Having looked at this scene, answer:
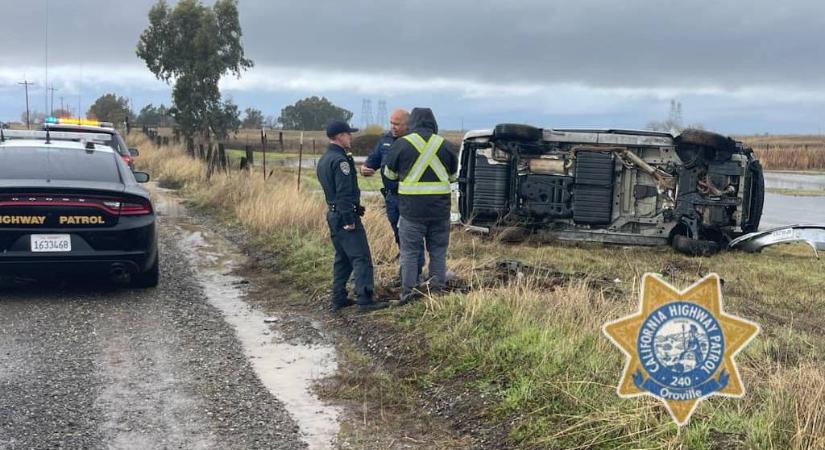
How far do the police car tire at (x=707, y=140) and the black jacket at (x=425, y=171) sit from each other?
17.4ft

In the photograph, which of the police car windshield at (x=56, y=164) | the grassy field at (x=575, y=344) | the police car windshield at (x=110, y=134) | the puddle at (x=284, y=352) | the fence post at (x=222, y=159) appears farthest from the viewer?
the fence post at (x=222, y=159)

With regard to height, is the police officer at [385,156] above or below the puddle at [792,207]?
above

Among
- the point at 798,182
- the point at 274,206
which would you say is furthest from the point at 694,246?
the point at 798,182

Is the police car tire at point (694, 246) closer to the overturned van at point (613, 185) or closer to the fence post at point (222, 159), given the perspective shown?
the overturned van at point (613, 185)

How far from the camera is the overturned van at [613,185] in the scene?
10969 mm

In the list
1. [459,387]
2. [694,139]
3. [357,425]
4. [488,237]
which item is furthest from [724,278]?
[357,425]

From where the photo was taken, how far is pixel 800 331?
6613 mm

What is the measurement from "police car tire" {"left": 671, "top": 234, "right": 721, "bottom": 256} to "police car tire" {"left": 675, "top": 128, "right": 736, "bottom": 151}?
1.27 metres

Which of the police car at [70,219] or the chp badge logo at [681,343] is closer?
Answer: the chp badge logo at [681,343]

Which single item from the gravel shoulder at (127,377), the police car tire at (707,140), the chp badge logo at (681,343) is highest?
the police car tire at (707,140)

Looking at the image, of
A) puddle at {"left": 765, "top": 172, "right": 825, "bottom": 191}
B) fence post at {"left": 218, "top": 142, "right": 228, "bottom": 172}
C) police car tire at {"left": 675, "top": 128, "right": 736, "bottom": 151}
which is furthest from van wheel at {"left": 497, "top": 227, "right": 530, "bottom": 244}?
puddle at {"left": 765, "top": 172, "right": 825, "bottom": 191}

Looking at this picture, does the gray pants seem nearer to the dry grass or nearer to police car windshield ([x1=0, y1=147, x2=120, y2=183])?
the dry grass

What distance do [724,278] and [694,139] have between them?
2406 mm

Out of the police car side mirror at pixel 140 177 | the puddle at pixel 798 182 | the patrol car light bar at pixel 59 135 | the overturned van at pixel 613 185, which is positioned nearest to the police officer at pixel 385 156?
the police car side mirror at pixel 140 177
